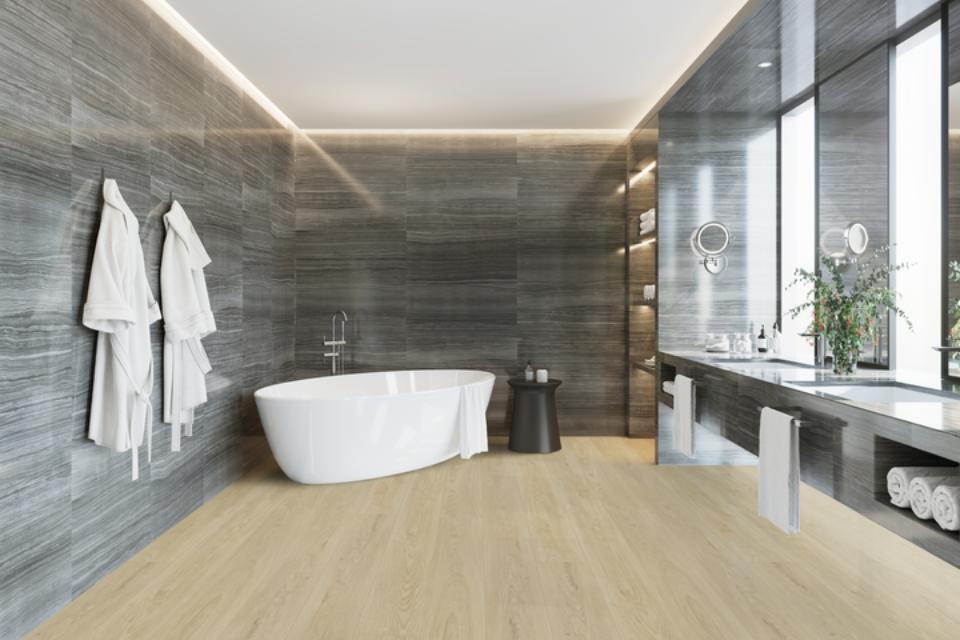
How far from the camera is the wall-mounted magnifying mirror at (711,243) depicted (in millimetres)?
4699

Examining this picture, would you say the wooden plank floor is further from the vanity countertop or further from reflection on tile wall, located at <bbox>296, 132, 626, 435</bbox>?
reflection on tile wall, located at <bbox>296, 132, 626, 435</bbox>

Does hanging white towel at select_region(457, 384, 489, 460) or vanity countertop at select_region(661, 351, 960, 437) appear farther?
hanging white towel at select_region(457, 384, 489, 460)

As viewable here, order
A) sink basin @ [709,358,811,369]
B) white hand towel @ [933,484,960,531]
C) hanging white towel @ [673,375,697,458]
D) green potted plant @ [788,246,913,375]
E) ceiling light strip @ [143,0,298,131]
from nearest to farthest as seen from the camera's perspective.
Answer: white hand towel @ [933,484,960,531] < green potted plant @ [788,246,913,375] < ceiling light strip @ [143,0,298,131] < sink basin @ [709,358,811,369] < hanging white towel @ [673,375,697,458]

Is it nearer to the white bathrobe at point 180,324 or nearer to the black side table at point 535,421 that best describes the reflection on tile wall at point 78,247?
the white bathrobe at point 180,324

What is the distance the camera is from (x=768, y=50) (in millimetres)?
3494

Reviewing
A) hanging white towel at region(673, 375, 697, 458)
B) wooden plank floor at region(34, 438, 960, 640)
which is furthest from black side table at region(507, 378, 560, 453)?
hanging white towel at region(673, 375, 697, 458)

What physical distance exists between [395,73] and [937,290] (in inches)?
132

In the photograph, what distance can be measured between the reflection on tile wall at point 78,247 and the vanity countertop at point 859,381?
292cm

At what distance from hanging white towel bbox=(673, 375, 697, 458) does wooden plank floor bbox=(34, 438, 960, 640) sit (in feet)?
1.03

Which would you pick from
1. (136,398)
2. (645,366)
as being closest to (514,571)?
(136,398)

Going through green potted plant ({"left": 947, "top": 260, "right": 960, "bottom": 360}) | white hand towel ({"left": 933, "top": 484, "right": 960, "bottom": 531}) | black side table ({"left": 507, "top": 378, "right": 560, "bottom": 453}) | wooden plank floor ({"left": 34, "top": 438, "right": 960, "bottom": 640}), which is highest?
green potted plant ({"left": 947, "top": 260, "right": 960, "bottom": 360})

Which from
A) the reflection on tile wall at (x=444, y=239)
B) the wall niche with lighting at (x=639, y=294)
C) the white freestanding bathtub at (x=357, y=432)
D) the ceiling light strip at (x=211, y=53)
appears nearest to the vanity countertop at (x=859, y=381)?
the wall niche with lighting at (x=639, y=294)

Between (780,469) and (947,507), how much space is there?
0.79m

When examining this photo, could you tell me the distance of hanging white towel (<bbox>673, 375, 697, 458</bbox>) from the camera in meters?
3.91
